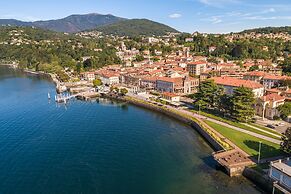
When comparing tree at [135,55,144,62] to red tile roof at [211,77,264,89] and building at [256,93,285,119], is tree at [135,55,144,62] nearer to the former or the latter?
red tile roof at [211,77,264,89]

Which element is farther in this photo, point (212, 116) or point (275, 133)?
point (212, 116)

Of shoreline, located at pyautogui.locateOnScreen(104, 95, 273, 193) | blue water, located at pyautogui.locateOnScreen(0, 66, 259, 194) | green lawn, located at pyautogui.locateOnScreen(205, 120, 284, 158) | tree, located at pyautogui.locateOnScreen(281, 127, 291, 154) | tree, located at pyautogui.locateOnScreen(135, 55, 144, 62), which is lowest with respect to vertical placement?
blue water, located at pyautogui.locateOnScreen(0, 66, 259, 194)

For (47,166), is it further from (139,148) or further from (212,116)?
(212,116)

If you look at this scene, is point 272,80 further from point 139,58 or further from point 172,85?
point 139,58

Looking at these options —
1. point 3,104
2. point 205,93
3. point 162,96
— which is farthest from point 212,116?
point 3,104

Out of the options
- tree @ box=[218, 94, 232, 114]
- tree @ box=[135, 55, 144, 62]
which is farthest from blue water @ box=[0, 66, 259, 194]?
tree @ box=[135, 55, 144, 62]

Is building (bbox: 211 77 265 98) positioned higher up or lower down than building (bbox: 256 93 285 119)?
higher up
